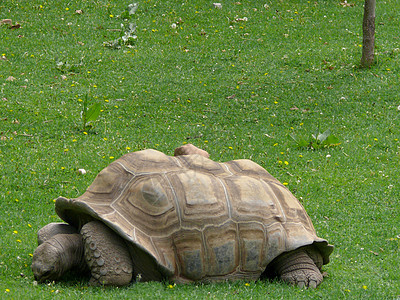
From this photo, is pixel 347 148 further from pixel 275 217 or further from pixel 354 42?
pixel 354 42

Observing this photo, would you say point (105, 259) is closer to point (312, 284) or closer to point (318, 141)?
point (312, 284)

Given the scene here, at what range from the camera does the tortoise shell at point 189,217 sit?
5.56 metres

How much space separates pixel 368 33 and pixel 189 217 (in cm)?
966

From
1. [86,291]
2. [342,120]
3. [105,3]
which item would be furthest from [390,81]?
[86,291]

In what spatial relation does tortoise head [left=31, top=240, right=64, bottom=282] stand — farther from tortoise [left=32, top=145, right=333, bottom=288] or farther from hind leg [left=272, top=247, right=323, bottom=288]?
hind leg [left=272, top=247, right=323, bottom=288]

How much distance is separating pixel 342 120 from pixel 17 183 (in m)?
6.38

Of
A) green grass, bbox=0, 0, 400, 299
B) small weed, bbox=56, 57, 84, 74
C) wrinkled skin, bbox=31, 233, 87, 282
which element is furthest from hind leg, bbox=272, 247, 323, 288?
small weed, bbox=56, 57, 84, 74

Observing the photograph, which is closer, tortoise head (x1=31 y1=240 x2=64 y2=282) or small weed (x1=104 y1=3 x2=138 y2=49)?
tortoise head (x1=31 y1=240 x2=64 y2=282)

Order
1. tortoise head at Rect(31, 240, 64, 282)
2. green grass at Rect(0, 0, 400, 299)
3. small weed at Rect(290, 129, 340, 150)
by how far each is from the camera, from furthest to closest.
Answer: small weed at Rect(290, 129, 340, 150) → green grass at Rect(0, 0, 400, 299) → tortoise head at Rect(31, 240, 64, 282)

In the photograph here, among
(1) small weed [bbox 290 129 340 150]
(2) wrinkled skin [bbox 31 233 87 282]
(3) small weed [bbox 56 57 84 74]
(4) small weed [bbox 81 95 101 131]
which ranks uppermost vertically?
(2) wrinkled skin [bbox 31 233 87 282]

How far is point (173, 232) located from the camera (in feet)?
18.3

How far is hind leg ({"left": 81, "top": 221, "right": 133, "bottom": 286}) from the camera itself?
213 inches

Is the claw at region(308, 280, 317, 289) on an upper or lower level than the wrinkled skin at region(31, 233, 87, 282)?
lower

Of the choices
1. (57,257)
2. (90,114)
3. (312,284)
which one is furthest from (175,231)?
(90,114)
